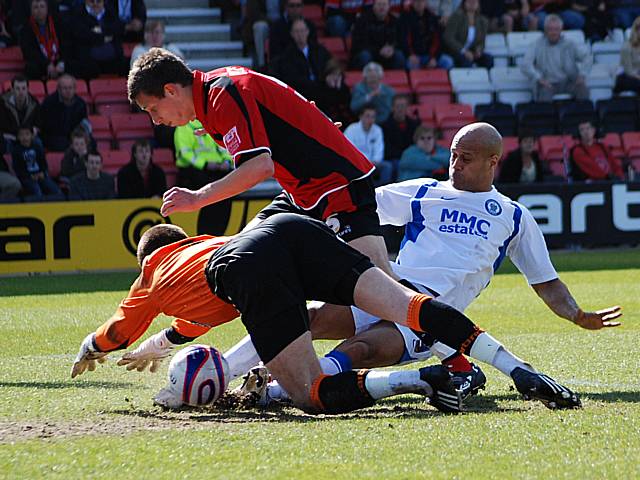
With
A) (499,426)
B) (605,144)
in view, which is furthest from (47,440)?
(605,144)

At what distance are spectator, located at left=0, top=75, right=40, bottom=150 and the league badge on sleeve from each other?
11295 mm

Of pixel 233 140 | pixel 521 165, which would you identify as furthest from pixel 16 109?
pixel 233 140

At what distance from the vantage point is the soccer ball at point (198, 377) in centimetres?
557

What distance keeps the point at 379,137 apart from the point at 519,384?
1212 cm

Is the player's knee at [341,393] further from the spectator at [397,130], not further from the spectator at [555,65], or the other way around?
the spectator at [555,65]

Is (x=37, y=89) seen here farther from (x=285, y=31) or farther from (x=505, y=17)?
(x=505, y=17)

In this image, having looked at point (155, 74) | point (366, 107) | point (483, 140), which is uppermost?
point (155, 74)

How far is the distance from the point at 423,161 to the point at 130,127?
4510mm

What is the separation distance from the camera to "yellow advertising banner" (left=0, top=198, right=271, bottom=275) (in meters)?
15.0

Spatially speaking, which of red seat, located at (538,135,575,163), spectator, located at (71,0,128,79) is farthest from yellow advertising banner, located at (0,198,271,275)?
red seat, located at (538,135,575,163)

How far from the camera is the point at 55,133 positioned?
17.0m

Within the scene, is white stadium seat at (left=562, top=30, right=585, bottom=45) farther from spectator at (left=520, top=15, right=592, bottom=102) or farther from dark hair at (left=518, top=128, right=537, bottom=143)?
dark hair at (left=518, top=128, right=537, bottom=143)

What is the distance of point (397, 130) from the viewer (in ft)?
58.5

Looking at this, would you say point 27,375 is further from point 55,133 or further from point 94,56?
point 94,56
